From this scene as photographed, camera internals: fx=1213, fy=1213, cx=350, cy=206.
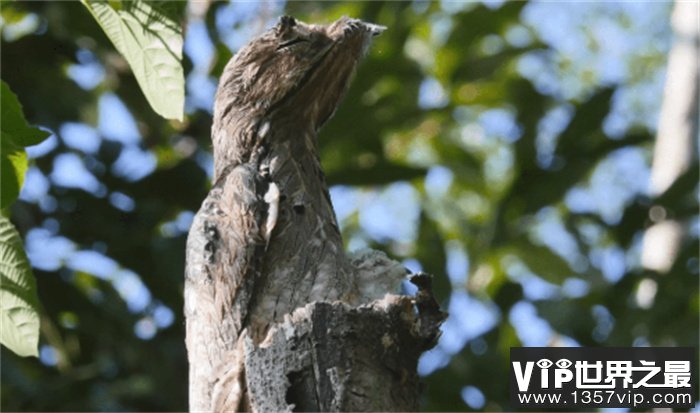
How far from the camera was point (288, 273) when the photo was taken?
3309 mm

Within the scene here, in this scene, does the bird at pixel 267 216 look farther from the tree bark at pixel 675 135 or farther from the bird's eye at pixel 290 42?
the tree bark at pixel 675 135

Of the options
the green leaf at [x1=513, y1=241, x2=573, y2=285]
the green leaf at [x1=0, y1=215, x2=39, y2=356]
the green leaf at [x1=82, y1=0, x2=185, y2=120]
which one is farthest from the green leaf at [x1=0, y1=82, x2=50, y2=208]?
the green leaf at [x1=513, y1=241, x2=573, y2=285]

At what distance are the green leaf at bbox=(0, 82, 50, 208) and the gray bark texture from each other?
52 centimetres

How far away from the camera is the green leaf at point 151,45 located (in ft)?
10.5

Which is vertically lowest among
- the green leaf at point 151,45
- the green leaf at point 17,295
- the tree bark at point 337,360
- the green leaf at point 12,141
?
the tree bark at point 337,360

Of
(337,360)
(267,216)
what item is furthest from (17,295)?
(337,360)

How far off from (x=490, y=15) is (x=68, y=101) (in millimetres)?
2657

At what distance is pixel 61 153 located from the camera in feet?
22.0

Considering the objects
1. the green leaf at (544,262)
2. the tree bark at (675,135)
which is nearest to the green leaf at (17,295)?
the green leaf at (544,262)

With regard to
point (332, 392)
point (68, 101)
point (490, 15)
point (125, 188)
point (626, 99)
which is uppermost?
point (626, 99)

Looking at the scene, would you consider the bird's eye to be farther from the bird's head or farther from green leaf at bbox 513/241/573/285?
green leaf at bbox 513/241/573/285

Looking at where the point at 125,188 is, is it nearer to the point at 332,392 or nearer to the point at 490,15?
the point at 490,15

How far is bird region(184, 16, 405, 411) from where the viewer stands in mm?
3139

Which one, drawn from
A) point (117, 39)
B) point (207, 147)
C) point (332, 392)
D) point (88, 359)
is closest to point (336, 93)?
point (117, 39)
